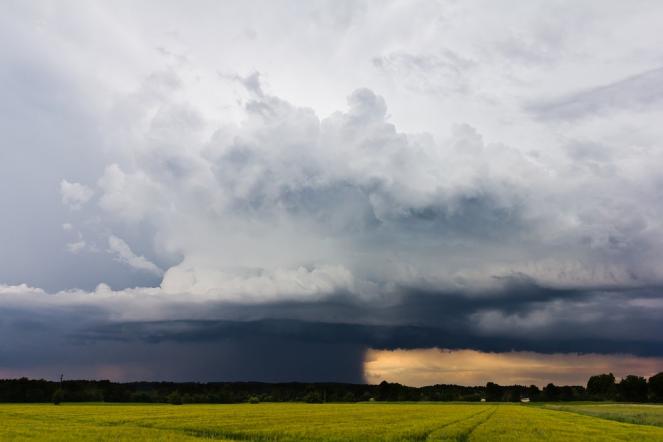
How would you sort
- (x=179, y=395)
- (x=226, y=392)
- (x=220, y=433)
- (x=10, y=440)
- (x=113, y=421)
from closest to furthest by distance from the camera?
1. (x=10, y=440)
2. (x=220, y=433)
3. (x=113, y=421)
4. (x=179, y=395)
5. (x=226, y=392)

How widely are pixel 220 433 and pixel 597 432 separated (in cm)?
3259

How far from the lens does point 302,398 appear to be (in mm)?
191750

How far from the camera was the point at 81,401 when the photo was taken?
17362 cm

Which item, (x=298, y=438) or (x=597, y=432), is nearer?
(x=298, y=438)

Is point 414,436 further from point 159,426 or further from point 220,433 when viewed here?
point 159,426

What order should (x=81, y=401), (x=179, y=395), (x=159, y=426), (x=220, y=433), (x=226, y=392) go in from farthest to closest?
(x=226, y=392) → (x=81, y=401) → (x=179, y=395) → (x=159, y=426) → (x=220, y=433)

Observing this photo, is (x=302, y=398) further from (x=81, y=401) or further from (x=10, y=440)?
(x=10, y=440)

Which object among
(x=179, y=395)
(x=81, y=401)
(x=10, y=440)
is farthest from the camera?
(x=81, y=401)

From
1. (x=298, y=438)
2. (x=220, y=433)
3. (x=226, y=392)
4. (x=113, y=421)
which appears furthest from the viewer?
(x=226, y=392)

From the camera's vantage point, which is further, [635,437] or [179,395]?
[179,395]

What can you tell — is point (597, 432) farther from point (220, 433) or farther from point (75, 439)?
point (75, 439)

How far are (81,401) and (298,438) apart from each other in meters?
154

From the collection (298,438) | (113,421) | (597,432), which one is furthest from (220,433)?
(597,432)

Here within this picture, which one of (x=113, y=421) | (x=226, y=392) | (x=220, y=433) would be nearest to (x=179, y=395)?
(x=226, y=392)
